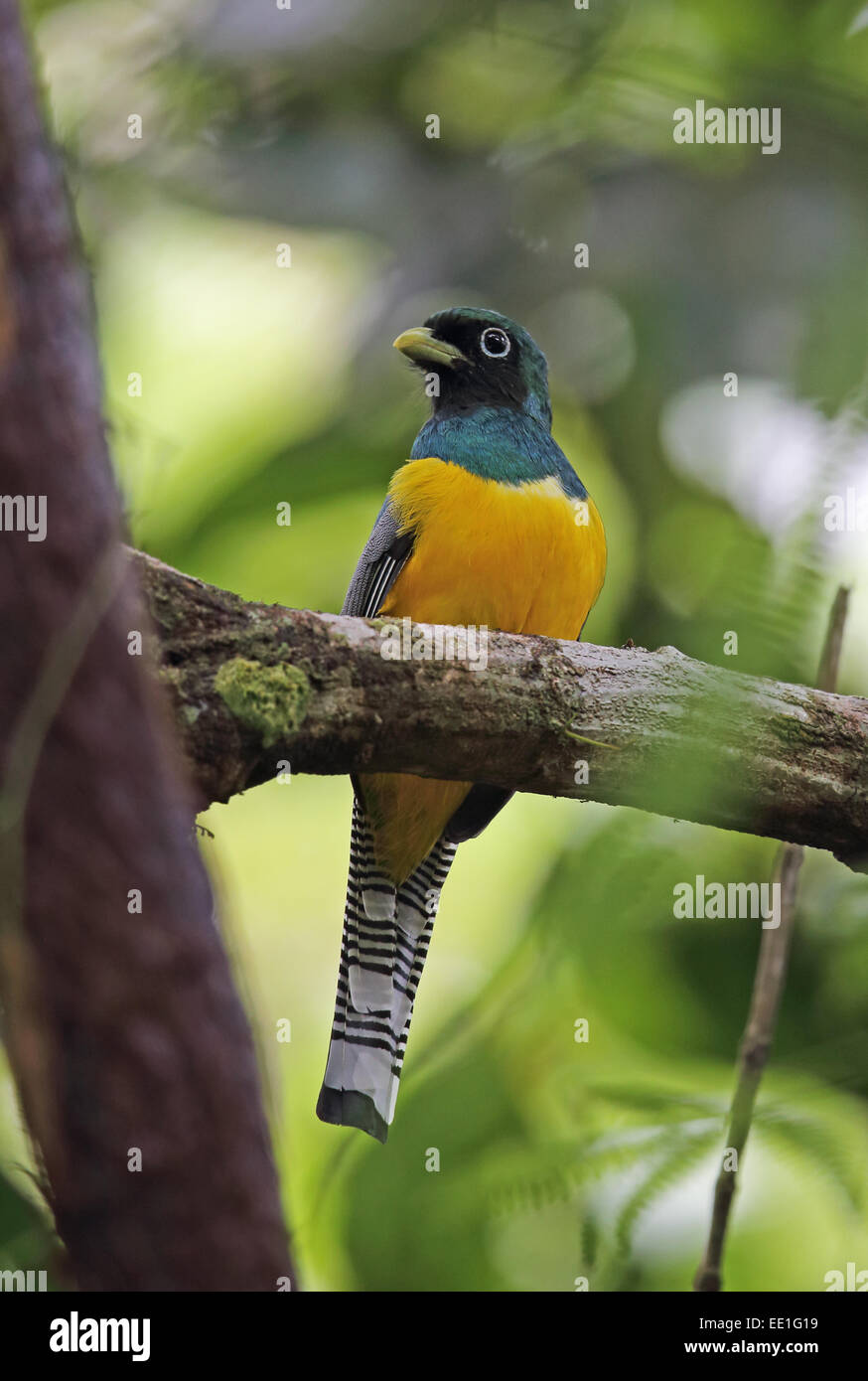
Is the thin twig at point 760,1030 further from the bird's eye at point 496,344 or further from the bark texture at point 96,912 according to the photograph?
the bird's eye at point 496,344

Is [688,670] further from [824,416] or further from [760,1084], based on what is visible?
[824,416]

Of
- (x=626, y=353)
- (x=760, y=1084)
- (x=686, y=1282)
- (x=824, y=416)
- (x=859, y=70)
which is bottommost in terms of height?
(x=686, y=1282)

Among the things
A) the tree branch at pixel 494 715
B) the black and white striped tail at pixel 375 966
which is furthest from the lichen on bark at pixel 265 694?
the black and white striped tail at pixel 375 966

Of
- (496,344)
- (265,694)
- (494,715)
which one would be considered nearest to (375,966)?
(494,715)

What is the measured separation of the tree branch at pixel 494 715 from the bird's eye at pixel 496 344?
2.10 meters

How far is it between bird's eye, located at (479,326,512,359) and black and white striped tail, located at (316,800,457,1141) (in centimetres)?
191

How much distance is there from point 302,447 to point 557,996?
2.25 metres

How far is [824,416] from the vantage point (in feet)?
4.70

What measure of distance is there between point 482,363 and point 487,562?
1217 millimetres

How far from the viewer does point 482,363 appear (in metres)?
5.34

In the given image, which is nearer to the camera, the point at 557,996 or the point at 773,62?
the point at 557,996

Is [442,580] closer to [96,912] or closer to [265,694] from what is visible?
[265,694]

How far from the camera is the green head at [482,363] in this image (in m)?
5.27
